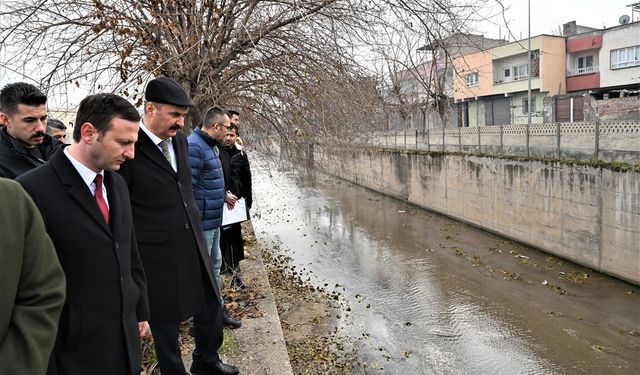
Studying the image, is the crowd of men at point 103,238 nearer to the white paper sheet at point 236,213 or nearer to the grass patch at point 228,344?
the grass patch at point 228,344

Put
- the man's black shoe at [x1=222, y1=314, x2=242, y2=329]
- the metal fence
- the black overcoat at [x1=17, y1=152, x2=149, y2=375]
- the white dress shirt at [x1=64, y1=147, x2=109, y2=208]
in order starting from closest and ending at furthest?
the black overcoat at [x1=17, y1=152, x2=149, y2=375] → the white dress shirt at [x1=64, y1=147, x2=109, y2=208] → the man's black shoe at [x1=222, y1=314, x2=242, y2=329] → the metal fence

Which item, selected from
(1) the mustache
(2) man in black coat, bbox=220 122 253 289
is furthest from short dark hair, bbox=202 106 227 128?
(1) the mustache

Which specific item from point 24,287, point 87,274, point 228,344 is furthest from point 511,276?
point 24,287

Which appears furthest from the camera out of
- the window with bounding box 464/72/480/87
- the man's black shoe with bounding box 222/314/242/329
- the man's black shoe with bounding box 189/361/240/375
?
the window with bounding box 464/72/480/87

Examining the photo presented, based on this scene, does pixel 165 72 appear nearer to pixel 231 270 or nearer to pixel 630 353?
pixel 231 270

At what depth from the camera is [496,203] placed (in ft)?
48.4

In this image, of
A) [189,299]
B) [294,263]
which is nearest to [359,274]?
[294,263]

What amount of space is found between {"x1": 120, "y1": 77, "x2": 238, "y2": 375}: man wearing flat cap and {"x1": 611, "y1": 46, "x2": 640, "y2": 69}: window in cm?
2643

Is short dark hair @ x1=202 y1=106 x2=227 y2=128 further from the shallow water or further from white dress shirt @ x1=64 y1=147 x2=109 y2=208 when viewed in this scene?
the shallow water

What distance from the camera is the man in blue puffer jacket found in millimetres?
3877

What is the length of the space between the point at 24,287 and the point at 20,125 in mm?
1812

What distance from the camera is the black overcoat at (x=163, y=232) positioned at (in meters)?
2.74

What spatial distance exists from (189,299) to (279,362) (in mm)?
1346

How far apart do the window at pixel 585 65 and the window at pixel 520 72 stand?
2.68m
